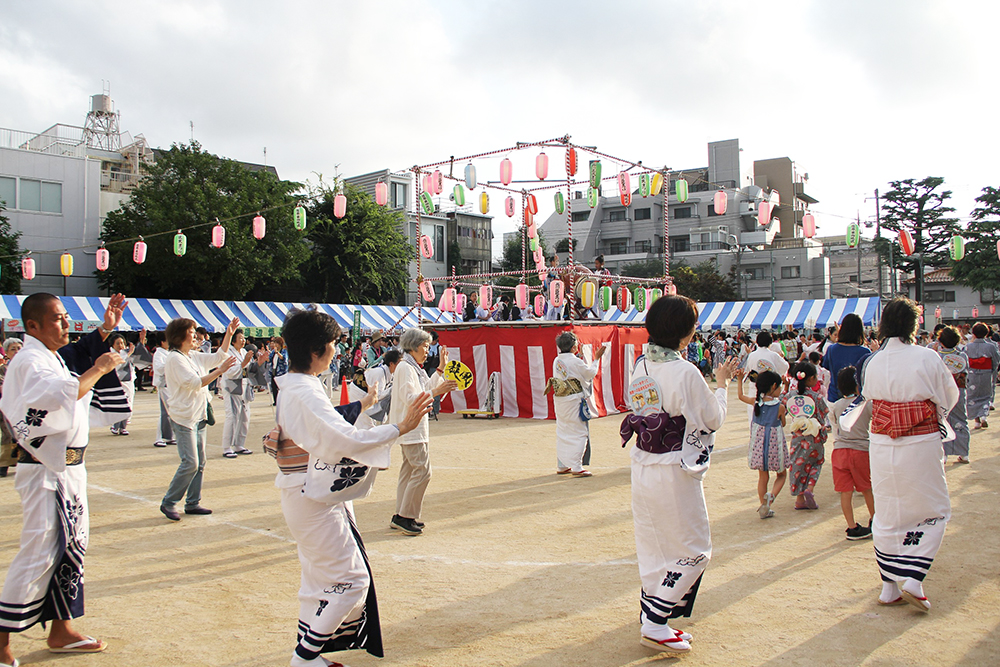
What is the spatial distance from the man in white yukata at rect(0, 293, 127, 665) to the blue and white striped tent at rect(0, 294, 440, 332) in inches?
574

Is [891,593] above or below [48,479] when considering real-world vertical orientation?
below

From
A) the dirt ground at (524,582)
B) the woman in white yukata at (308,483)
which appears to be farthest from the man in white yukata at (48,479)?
the woman in white yukata at (308,483)

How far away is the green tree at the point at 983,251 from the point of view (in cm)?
3484

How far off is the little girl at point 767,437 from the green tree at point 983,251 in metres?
36.8

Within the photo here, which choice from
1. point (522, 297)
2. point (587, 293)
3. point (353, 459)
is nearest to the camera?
point (353, 459)

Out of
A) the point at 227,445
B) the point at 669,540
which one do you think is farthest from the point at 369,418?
the point at 227,445

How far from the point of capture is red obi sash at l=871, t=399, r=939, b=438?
385 cm

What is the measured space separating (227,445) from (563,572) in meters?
6.74

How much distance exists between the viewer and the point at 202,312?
23.7 meters

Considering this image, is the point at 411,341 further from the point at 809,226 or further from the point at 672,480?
the point at 809,226

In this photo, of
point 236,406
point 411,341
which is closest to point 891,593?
point 411,341

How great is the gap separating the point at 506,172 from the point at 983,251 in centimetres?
3261

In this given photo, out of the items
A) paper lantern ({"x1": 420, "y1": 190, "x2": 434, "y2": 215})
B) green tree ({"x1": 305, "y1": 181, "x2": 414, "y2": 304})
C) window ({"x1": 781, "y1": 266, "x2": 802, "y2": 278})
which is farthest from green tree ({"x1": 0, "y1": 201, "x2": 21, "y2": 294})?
window ({"x1": 781, "y1": 266, "x2": 802, "y2": 278})

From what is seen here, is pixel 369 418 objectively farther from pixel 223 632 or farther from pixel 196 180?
pixel 196 180
